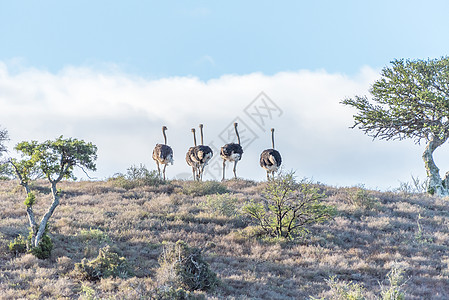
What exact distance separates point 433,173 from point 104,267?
21736mm

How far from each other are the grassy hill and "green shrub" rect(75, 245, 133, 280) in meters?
0.21

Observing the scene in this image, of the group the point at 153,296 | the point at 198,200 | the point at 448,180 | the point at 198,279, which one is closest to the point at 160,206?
the point at 198,200

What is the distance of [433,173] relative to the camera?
86.8 ft

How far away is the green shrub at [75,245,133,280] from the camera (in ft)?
36.4

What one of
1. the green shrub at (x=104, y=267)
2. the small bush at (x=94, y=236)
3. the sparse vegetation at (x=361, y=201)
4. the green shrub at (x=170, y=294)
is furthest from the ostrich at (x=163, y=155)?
the green shrub at (x=170, y=294)

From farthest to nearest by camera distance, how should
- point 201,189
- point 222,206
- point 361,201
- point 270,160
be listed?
point 270,160, point 201,189, point 361,201, point 222,206

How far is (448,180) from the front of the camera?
26.8 meters

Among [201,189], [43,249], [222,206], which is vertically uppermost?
[201,189]

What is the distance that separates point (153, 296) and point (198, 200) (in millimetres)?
11463

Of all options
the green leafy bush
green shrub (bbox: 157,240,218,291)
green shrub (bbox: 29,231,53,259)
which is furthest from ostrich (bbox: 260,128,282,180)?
green shrub (bbox: 29,231,53,259)

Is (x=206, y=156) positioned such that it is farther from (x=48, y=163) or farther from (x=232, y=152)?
(x=48, y=163)

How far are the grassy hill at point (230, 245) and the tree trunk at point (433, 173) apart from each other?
477 centimetres

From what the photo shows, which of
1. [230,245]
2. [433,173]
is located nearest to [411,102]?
[433,173]

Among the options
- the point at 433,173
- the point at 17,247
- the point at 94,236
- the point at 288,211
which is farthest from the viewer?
the point at 433,173
